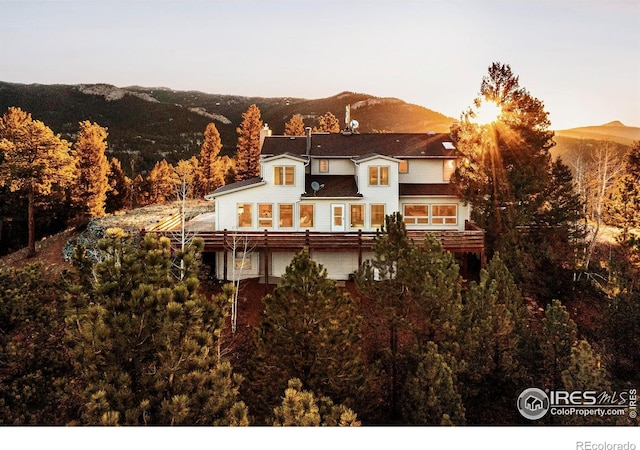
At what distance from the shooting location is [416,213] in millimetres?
11938

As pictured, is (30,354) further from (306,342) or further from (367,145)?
(367,145)

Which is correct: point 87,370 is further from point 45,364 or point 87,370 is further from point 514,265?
point 514,265

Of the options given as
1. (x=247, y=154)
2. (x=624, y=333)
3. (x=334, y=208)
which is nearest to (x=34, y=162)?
(x=247, y=154)

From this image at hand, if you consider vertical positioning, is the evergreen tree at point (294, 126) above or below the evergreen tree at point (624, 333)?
above

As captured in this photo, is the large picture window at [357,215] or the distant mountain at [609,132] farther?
the large picture window at [357,215]

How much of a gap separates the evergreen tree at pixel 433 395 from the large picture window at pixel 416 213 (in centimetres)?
623

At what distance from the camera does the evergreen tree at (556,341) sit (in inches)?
256

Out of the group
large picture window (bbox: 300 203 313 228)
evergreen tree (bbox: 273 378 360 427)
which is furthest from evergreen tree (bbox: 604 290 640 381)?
large picture window (bbox: 300 203 313 228)

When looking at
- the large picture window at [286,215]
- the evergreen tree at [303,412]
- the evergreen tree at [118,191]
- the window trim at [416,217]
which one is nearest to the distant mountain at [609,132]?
the window trim at [416,217]

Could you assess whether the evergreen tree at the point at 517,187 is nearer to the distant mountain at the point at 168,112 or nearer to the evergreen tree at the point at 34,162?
the distant mountain at the point at 168,112

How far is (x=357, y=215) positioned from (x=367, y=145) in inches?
112

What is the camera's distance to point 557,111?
331 inches

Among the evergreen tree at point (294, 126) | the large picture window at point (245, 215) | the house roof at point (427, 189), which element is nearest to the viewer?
the large picture window at point (245, 215)
